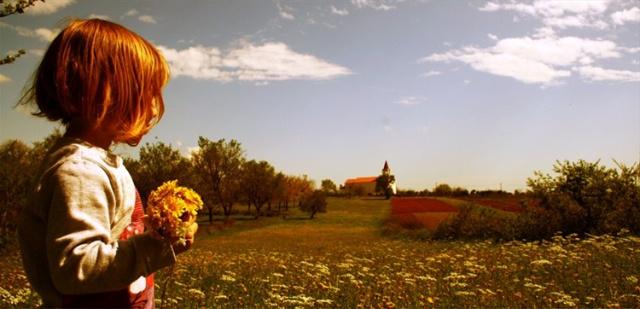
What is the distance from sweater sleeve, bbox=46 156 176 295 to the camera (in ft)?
5.05

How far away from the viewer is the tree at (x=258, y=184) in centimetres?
6725

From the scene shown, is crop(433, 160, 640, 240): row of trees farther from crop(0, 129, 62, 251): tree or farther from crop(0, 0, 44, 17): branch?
crop(0, 129, 62, 251): tree

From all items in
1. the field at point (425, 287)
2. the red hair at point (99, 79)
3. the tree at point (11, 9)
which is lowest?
the field at point (425, 287)

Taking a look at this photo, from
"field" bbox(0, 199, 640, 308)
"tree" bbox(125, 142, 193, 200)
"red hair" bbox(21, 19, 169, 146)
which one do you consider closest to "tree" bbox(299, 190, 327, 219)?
"tree" bbox(125, 142, 193, 200)

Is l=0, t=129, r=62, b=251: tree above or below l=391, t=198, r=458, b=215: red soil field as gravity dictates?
above

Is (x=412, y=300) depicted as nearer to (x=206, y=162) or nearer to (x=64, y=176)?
(x=64, y=176)

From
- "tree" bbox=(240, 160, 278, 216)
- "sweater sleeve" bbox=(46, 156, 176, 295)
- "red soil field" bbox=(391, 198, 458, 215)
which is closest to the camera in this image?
"sweater sleeve" bbox=(46, 156, 176, 295)

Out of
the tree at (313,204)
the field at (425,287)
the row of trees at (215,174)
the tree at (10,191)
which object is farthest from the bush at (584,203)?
the tree at (313,204)

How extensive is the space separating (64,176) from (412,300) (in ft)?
16.9

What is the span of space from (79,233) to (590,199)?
71.5 ft

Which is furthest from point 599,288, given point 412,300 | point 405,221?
point 405,221

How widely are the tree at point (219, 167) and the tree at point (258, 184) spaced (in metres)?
4.38

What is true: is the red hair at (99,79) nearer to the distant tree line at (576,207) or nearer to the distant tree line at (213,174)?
the distant tree line at (576,207)

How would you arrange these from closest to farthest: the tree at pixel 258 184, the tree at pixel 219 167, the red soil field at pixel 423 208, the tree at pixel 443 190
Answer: the red soil field at pixel 423 208
the tree at pixel 219 167
the tree at pixel 258 184
the tree at pixel 443 190
